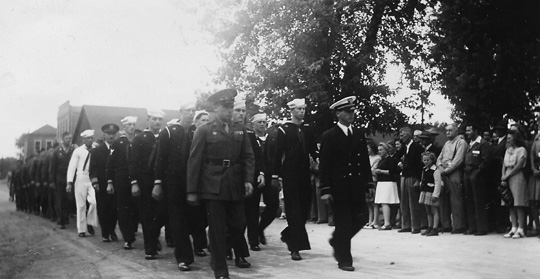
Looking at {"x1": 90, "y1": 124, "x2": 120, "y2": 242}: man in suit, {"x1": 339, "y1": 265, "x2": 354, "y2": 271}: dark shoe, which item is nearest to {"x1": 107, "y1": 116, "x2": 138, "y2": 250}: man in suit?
{"x1": 90, "y1": 124, "x2": 120, "y2": 242}: man in suit

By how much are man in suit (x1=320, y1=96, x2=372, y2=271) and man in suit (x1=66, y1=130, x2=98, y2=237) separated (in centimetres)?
742

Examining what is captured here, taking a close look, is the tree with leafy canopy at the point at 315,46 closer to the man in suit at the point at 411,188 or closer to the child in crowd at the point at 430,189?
the man in suit at the point at 411,188

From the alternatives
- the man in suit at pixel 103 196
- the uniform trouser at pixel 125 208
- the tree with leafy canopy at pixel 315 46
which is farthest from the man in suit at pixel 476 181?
the tree with leafy canopy at pixel 315 46

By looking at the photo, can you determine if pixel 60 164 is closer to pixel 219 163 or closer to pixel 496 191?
pixel 219 163

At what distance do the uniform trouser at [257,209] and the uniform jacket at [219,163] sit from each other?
2220 mm

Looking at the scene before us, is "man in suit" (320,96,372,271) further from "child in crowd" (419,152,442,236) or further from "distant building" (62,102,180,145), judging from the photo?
"distant building" (62,102,180,145)

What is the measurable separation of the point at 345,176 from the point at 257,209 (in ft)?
8.96

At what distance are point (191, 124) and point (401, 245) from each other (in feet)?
14.0

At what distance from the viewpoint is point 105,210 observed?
13.2 m

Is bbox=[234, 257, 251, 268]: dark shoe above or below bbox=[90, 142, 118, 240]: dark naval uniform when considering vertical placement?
below

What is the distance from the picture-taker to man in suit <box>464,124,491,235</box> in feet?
42.3

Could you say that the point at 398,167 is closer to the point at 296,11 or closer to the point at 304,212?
the point at 304,212

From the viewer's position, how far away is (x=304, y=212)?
9953mm

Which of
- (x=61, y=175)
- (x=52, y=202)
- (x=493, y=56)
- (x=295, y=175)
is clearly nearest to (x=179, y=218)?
(x=295, y=175)
